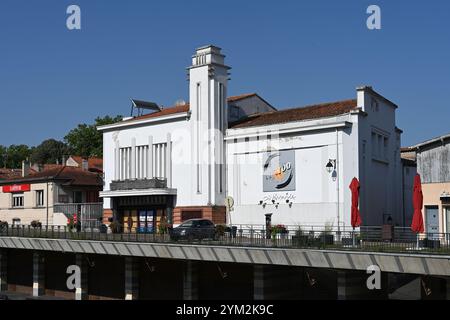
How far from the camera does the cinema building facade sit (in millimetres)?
42031

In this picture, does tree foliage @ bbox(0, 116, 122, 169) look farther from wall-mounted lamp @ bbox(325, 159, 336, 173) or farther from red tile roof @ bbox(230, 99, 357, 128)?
wall-mounted lamp @ bbox(325, 159, 336, 173)

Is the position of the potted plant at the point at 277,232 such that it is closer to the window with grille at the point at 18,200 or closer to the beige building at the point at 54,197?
the beige building at the point at 54,197

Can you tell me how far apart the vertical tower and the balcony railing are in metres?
14.9

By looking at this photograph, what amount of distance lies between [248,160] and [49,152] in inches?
3348

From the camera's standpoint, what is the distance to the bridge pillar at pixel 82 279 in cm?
4459

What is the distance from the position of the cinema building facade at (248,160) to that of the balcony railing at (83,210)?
Result: 5.54 m

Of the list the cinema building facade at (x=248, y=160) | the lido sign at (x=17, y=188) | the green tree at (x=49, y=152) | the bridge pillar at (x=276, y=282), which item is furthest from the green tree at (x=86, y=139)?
the bridge pillar at (x=276, y=282)

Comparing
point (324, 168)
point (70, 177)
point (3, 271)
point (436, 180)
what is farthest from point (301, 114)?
point (70, 177)

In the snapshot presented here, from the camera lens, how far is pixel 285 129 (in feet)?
144

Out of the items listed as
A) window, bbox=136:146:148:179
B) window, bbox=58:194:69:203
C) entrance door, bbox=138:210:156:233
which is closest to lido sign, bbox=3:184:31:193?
window, bbox=58:194:69:203

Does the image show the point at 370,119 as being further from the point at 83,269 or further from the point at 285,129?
the point at 83,269

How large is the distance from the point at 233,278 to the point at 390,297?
28.0 ft

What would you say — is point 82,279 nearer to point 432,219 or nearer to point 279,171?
point 279,171
